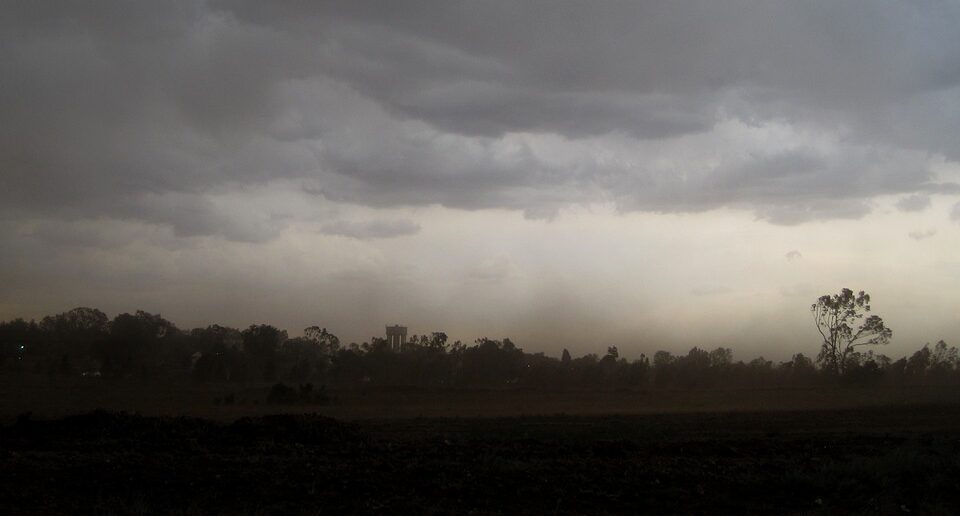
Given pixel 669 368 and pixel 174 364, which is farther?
pixel 669 368

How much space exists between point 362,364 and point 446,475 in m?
88.2

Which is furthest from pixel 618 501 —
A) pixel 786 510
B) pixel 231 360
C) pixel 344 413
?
pixel 231 360

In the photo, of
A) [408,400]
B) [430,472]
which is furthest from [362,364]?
[430,472]

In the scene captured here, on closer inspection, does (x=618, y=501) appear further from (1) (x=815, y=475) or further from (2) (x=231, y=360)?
(2) (x=231, y=360)

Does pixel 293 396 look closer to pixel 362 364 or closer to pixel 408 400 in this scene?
pixel 408 400

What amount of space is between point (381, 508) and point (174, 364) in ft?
274

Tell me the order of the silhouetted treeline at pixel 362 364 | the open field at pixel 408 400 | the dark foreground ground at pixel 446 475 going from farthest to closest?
the silhouetted treeline at pixel 362 364, the open field at pixel 408 400, the dark foreground ground at pixel 446 475

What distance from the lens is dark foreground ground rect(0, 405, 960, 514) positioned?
40.9ft

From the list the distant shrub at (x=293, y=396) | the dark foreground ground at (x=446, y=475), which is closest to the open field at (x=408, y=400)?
the distant shrub at (x=293, y=396)

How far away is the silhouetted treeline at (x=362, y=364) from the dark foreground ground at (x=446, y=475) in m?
63.1

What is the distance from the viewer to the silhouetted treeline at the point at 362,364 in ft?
270

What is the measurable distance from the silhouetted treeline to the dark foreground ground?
6308 centimetres

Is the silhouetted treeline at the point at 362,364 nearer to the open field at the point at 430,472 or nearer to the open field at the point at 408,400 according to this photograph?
the open field at the point at 408,400

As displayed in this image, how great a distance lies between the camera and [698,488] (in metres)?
13.7
